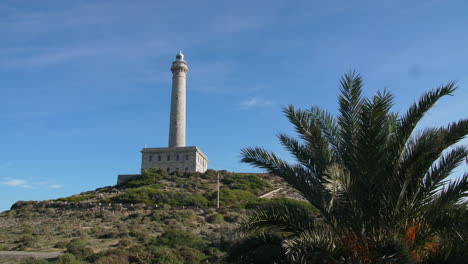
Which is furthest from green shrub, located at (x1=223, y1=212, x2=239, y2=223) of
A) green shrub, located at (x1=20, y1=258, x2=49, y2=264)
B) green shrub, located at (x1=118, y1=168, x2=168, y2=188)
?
green shrub, located at (x1=118, y1=168, x2=168, y2=188)

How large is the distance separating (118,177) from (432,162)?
192ft

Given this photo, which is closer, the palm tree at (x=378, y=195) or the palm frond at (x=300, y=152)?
the palm tree at (x=378, y=195)

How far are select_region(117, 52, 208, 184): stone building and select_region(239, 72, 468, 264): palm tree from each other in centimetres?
5141

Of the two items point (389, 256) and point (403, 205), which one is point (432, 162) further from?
point (389, 256)

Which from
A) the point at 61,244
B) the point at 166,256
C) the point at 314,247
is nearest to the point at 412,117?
the point at 314,247

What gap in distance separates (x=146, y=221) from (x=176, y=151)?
2820 centimetres

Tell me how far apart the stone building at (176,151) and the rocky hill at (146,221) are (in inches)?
86.6

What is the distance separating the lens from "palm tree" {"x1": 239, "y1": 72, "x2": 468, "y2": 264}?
7188 mm

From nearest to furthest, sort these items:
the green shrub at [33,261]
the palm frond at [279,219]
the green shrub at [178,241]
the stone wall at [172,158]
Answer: the palm frond at [279,219] → the green shrub at [33,261] → the green shrub at [178,241] → the stone wall at [172,158]

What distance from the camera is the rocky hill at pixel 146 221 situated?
1939 cm

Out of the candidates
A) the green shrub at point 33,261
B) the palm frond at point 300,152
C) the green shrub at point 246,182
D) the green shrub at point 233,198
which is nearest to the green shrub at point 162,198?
the green shrub at point 233,198

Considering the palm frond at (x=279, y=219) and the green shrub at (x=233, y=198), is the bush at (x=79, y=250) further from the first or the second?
the green shrub at (x=233, y=198)

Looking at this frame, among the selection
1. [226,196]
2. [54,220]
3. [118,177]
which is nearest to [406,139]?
[54,220]

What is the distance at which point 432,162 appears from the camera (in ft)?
26.0
